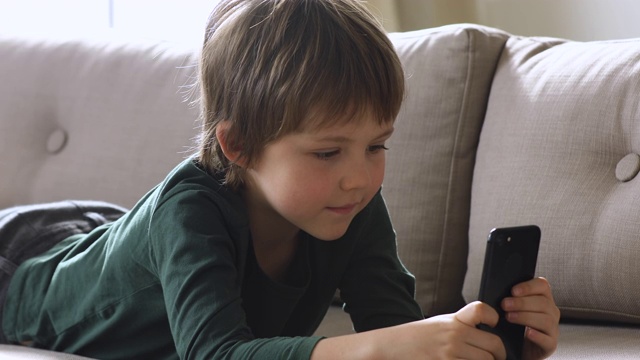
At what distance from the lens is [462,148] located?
1374 mm

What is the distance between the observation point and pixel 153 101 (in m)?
1.62

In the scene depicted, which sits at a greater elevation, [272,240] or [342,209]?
[342,209]

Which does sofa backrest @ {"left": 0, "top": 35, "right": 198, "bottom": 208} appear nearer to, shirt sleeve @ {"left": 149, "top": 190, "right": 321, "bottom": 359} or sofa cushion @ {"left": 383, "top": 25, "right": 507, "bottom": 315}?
sofa cushion @ {"left": 383, "top": 25, "right": 507, "bottom": 315}

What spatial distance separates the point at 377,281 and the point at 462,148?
0.36 metres

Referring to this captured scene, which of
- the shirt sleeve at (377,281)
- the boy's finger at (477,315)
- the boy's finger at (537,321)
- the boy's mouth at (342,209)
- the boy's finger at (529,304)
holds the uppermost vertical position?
the boy's mouth at (342,209)

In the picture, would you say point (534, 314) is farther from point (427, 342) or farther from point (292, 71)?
point (292, 71)

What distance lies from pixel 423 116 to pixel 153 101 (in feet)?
1.67

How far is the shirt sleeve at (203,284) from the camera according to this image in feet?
2.70

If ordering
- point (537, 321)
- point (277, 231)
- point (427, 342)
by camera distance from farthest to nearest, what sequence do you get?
point (277, 231), point (537, 321), point (427, 342)

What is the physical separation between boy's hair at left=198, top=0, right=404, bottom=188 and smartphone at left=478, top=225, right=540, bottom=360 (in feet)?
0.59

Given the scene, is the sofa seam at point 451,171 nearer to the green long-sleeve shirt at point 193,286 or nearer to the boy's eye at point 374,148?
the green long-sleeve shirt at point 193,286

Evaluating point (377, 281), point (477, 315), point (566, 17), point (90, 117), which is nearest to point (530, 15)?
point (566, 17)

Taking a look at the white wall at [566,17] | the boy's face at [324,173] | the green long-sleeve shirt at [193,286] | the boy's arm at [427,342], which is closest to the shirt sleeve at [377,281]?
the green long-sleeve shirt at [193,286]

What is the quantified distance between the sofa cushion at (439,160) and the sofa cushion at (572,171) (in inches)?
1.2
